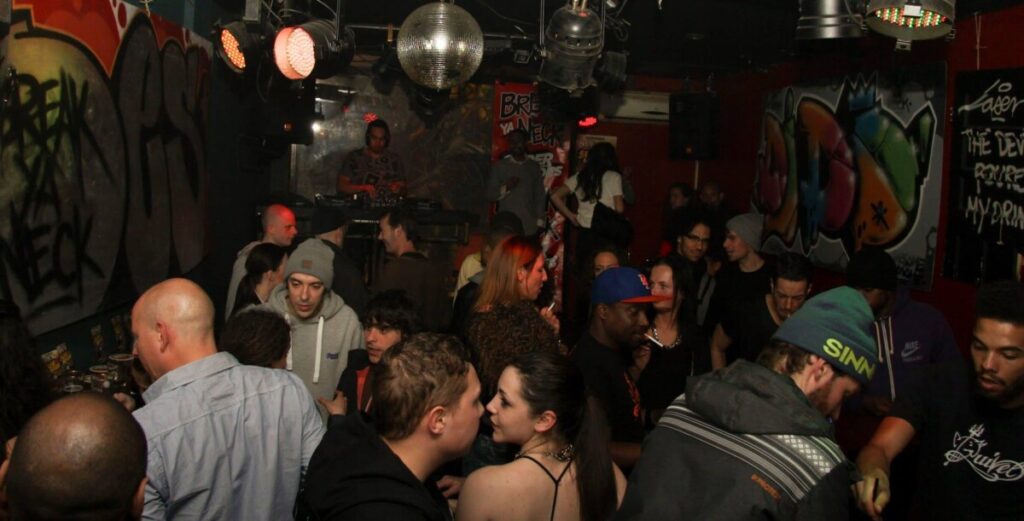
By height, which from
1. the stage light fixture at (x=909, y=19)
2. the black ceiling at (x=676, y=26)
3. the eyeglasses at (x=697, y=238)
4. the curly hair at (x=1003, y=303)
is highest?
A: the black ceiling at (x=676, y=26)

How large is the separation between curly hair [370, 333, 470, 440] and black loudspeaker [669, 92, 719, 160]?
819 cm

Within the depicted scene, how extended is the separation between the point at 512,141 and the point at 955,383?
7.36m

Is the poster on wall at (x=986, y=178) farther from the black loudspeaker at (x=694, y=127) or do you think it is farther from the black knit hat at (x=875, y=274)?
the black loudspeaker at (x=694, y=127)

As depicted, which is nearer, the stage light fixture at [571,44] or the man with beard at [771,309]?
the man with beard at [771,309]

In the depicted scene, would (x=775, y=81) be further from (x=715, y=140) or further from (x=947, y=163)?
(x=947, y=163)

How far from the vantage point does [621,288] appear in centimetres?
354

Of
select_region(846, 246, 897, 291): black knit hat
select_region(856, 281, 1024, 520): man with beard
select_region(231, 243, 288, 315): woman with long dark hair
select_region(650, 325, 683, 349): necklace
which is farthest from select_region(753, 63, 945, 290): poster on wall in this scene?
select_region(231, 243, 288, 315): woman with long dark hair

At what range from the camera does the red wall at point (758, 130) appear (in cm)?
555

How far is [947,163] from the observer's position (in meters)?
5.91

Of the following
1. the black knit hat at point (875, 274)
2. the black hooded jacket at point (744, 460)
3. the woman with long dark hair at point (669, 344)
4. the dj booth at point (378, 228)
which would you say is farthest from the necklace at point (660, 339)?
the dj booth at point (378, 228)

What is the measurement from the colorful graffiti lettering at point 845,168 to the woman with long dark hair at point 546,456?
15.3 feet

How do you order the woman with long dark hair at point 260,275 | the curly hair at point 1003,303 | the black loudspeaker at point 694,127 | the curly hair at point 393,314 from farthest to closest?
the black loudspeaker at point 694,127
the woman with long dark hair at point 260,275
the curly hair at point 393,314
the curly hair at point 1003,303

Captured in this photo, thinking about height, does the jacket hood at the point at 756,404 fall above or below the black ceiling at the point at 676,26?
below

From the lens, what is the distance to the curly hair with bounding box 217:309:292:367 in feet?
9.53
